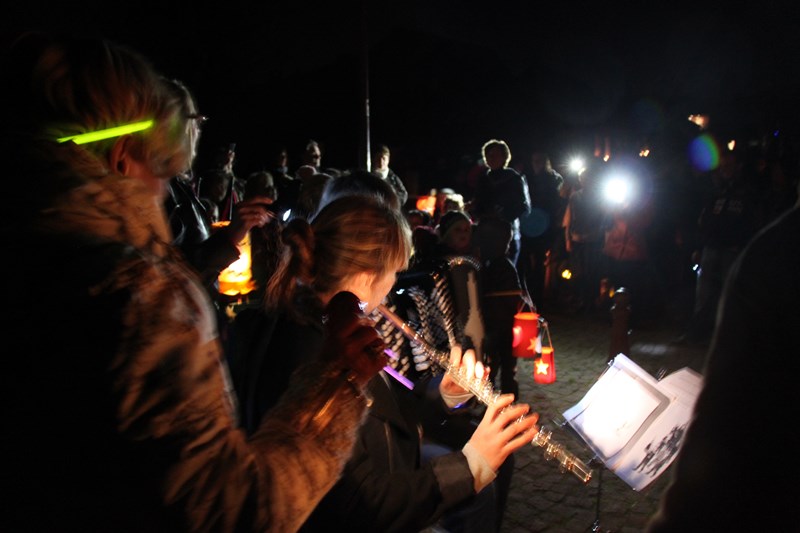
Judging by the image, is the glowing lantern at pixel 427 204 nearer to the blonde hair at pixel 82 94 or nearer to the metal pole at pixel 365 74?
the metal pole at pixel 365 74

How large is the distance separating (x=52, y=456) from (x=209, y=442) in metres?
0.24

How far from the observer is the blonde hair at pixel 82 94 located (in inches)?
40.7

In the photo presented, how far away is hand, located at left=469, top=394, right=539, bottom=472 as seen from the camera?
1954 millimetres

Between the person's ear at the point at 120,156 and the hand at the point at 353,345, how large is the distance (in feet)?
1.91

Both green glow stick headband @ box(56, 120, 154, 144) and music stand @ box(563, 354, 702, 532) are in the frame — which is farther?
music stand @ box(563, 354, 702, 532)

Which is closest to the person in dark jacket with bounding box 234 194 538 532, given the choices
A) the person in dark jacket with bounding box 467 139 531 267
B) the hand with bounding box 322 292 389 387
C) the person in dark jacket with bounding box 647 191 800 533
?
the hand with bounding box 322 292 389 387

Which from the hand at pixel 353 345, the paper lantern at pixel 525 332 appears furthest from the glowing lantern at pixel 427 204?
the hand at pixel 353 345

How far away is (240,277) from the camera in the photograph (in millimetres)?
5035

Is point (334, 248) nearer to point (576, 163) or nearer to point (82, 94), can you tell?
point (82, 94)

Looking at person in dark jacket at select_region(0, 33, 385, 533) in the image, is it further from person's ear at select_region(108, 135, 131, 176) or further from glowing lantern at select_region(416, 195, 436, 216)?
glowing lantern at select_region(416, 195, 436, 216)

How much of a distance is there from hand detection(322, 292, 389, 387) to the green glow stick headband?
0.60m

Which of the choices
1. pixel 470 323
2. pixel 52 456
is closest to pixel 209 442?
pixel 52 456

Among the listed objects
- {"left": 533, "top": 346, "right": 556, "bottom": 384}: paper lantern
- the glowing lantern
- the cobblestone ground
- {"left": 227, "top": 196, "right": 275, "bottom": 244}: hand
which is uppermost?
{"left": 227, "top": 196, "right": 275, "bottom": 244}: hand

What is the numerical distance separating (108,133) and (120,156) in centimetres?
8
